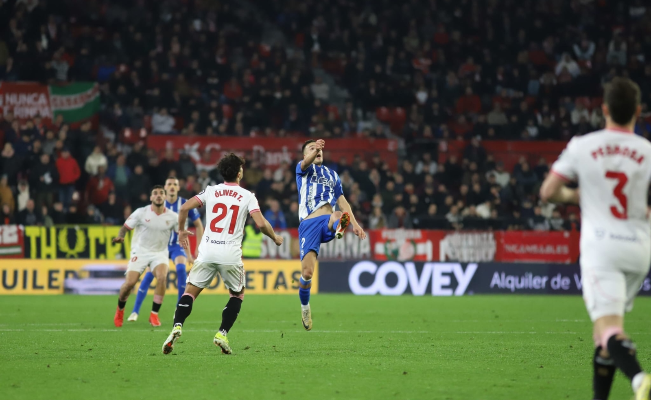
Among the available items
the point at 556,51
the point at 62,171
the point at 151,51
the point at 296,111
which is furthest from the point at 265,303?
the point at 556,51

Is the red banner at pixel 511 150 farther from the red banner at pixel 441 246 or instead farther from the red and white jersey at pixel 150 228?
the red and white jersey at pixel 150 228

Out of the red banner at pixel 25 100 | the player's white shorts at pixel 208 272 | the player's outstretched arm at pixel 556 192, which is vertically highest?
the red banner at pixel 25 100

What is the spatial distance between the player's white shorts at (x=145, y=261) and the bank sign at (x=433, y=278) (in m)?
8.70

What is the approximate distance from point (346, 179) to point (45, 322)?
12600 millimetres

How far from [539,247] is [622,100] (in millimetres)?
18249

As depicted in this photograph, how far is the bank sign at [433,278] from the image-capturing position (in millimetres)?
22406

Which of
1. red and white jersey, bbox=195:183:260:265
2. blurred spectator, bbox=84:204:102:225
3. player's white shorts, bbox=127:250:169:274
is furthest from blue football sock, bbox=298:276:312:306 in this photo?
blurred spectator, bbox=84:204:102:225

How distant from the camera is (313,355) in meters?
9.54

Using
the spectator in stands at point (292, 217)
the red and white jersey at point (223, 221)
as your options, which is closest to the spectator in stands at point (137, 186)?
the spectator in stands at point (292, 217)

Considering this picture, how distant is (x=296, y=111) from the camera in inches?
1083

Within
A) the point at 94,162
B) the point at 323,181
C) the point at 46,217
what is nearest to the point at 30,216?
the point at 46,217

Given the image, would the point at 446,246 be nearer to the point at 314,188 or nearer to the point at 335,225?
the point at 314,188

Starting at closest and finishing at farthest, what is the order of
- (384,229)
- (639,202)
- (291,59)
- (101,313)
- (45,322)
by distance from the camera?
(639,202)
(45,322)
(101,313)
(384,229)
(291,59)

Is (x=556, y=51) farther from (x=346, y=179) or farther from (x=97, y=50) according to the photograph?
(x=97, y=50)
